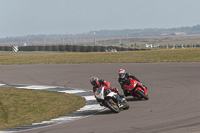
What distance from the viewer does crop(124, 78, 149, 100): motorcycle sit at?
505 inches

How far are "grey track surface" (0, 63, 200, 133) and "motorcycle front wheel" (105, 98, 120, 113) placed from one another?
168 millimetres

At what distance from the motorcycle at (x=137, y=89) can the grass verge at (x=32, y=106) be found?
1706 mm

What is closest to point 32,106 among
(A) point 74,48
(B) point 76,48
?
(B) point 76,48

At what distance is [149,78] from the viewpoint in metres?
18.8

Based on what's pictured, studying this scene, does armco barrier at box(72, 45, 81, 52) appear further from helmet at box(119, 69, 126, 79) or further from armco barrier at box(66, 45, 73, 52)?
→ helmet at box(119, 69, 126, 79)

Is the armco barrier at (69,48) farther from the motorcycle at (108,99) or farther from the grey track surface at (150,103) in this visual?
the motorcycle at (108,99)

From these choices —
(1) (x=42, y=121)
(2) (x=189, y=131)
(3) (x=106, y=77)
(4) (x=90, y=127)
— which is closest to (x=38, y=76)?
(3) (x=106, y=77)

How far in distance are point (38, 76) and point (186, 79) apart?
905 centimetres

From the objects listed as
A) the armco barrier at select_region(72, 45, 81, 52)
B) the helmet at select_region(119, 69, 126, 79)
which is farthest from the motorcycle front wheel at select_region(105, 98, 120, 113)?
the armco barrier at select_region(72, 45, 81, 52)

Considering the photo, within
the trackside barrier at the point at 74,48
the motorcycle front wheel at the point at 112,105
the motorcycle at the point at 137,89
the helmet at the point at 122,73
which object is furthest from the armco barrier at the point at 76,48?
the motorcycle front wheel at the point at 112,105

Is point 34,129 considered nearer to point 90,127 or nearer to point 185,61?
point 90,127

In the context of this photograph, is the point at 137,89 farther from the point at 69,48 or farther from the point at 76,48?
the point at 69,48

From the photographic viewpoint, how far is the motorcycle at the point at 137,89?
12820mm

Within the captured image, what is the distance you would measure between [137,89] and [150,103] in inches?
36.3
